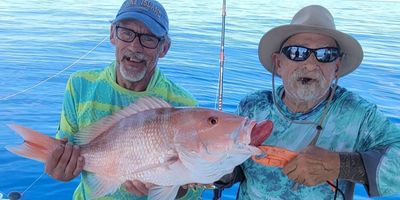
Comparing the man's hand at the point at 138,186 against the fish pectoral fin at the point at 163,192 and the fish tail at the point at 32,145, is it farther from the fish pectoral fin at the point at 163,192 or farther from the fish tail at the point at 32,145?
the fish tail at the point at 32,145

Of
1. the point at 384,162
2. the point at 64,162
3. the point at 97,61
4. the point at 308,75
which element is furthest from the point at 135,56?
the point at 97,61

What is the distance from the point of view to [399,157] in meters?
1.98

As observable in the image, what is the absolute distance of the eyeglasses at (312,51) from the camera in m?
2.24

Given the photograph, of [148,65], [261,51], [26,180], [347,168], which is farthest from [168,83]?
[26,180]

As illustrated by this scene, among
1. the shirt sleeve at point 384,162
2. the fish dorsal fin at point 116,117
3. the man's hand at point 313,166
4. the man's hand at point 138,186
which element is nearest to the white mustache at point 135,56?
the fish dorsal fin at point 116,117

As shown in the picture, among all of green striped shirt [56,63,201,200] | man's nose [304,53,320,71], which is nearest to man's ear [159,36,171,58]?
green striped shirt [56,63,201,200]

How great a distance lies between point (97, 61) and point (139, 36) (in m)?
8.02

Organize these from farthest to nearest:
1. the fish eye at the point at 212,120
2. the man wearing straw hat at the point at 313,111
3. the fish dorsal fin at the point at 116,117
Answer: the man wearing straw hat at the point at 313,111, the fish dorsal fin at the point at 116,117, the fish eye at the point at 212,120

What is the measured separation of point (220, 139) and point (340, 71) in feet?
3.44

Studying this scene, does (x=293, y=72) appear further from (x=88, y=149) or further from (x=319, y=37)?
(x=88, y=149)

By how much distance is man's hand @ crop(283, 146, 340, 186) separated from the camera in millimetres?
1863

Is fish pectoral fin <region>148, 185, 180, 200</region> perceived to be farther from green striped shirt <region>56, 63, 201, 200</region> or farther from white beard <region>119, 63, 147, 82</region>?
white beard <region>119, 63, 147, 82</region>

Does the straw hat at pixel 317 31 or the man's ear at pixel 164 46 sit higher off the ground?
the straw hat at pixel 317 31

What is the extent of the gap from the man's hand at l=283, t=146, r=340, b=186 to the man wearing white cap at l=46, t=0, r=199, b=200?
2.81 ft
